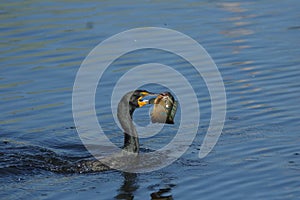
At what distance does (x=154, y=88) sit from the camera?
44.3 ft

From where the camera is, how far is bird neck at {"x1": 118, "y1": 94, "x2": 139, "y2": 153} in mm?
11078

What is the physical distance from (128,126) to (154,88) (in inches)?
98.0

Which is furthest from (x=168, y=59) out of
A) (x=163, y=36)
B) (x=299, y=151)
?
(x=299, y=151)

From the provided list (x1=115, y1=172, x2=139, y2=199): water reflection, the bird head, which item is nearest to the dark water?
(x1=115, y1=172, x2=139, y2=199): water reflection

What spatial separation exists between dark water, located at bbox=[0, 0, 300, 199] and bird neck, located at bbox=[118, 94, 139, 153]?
1.81 feet

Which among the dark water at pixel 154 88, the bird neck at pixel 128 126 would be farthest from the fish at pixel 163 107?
the dark water at pixel 154 88

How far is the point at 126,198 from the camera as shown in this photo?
9.59 m

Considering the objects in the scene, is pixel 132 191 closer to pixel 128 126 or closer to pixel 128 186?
pixel 128 186

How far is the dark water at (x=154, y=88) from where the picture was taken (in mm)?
10016

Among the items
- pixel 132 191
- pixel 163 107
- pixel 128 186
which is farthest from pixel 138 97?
pixel 132 191

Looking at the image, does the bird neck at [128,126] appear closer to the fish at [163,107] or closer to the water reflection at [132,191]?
the fish at [163,107]

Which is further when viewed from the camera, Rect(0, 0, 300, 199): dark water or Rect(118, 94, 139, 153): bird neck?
Rect(118, 94, 139, 153): bird neck

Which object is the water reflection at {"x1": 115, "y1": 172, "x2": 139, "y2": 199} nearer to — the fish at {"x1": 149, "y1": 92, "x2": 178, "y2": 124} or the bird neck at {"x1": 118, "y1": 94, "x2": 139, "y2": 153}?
the bird neck at {"x1": 118, "y1": 94, "x2": 139, "y2": 153}

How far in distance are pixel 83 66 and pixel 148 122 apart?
2687 mm
